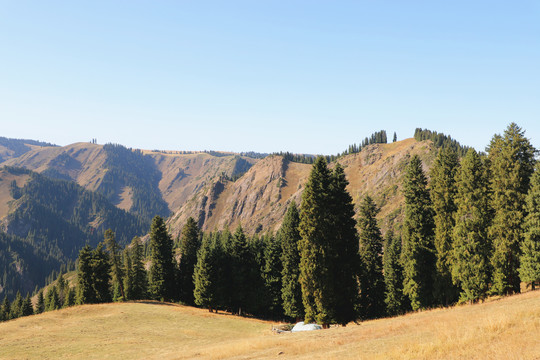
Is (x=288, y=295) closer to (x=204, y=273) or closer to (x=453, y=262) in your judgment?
(x=204, y=273)

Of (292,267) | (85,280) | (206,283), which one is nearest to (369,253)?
(292,267)

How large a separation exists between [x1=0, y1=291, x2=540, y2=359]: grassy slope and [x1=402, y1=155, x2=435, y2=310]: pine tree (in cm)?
1016

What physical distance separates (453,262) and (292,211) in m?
23.7

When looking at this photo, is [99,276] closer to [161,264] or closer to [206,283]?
[161,264]

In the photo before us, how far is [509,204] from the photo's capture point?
36.8 meters

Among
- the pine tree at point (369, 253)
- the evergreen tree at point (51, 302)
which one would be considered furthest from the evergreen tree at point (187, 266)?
the evergreen tree at point (51, 302)

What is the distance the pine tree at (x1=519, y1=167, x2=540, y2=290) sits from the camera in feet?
109

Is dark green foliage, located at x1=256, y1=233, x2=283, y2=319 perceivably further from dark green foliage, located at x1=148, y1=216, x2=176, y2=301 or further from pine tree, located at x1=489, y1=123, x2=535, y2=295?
pine tree, located at x1=489, y1=123, x2=535, y2=295

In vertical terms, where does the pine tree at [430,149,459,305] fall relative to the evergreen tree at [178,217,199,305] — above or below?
above

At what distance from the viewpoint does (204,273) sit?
58.3m

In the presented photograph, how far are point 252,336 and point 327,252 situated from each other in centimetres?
1366

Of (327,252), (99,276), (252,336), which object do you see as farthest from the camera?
(99,276)

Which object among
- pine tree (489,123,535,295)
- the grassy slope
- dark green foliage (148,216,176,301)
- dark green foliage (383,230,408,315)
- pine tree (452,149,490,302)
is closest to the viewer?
the grassy slope

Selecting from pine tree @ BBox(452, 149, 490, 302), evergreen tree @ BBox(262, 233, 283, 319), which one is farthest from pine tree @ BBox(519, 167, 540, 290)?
evergreen tree @ BBox(262, 233, 283, 319)
